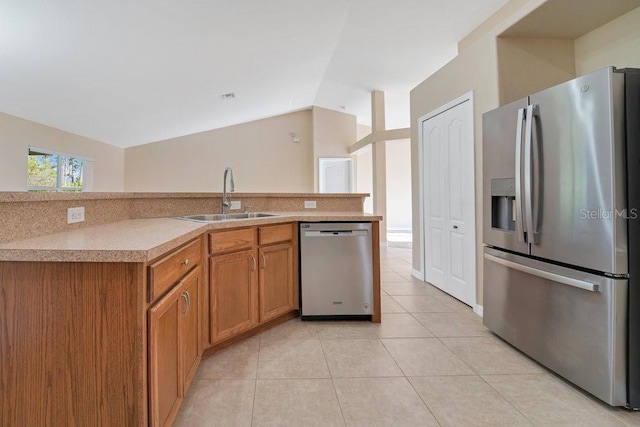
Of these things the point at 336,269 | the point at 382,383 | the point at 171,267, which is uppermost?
the point at 171,267

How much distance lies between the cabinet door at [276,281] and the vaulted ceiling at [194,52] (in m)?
2.49

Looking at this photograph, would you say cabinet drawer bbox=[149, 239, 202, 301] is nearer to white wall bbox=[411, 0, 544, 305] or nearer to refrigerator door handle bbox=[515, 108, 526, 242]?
refrigerator door handle bbox=[515, 108, 526, 242]

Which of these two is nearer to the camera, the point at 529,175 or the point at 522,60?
the point at 529,175

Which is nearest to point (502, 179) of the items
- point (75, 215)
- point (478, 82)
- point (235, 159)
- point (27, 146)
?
point (478, 82)

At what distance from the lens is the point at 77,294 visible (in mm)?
1082

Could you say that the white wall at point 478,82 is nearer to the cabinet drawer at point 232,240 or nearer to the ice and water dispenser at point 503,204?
the ice and water dispenser at point 503,204

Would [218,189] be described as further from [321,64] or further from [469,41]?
[469,41]

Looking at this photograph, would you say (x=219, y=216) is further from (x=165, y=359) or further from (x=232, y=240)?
(x=165, y=359)

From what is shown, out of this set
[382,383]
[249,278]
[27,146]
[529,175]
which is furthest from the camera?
[27,146]

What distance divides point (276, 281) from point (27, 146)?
4.77 m

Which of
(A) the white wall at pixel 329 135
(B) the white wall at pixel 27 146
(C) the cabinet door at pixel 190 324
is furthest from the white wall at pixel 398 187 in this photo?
(C) the cabinet door at pixel 190 324

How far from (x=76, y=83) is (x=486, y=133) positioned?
472cm

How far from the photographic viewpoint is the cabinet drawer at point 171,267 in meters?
1.16

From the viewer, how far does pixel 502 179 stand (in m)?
2.23
